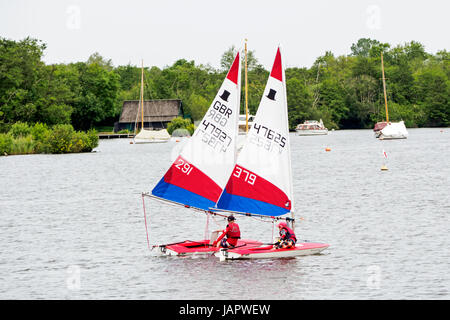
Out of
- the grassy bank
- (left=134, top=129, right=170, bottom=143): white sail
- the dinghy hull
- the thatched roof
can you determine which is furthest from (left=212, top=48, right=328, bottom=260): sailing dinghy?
the thatched roof

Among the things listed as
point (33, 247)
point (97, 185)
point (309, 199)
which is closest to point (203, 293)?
point (33, 247)

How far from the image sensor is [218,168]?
94.0ft

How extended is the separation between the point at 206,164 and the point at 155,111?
144m

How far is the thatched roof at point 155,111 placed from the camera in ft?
557

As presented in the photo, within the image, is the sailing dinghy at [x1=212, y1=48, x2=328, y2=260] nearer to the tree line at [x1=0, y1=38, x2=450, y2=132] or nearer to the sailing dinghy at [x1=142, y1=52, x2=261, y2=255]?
the sailing dinghy at [x1=142, y1=52, x2=261, y2=255]

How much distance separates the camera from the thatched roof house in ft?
556

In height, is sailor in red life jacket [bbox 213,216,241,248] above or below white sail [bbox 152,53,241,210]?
below

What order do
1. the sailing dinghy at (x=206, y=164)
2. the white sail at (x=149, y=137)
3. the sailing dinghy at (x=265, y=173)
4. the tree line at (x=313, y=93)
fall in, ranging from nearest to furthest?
the sailing dinghy at (x=265, y=173) → the sailing dinghy at (x=206, y=164) → the white sail at (x=149, y=137) → the tree line at (x=313, y=93)

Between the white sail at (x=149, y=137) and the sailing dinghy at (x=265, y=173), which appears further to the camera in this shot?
the white sail at (x=149, y=137)

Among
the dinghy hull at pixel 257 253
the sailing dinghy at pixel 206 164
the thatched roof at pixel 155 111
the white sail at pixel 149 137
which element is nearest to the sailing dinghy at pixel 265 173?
the dinghy hull at pixel 257 253

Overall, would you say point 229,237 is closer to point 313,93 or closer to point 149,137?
point 149,137

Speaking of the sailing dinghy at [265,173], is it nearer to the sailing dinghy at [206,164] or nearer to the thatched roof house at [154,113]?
the sailing dinghy at [206,164]

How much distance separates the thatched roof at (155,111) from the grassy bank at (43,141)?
215 ft

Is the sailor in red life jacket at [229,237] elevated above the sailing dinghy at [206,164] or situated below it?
below
